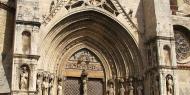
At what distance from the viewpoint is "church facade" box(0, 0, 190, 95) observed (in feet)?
35.7

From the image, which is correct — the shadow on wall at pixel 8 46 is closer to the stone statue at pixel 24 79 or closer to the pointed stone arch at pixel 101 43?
the stone statue at pixel 24 79

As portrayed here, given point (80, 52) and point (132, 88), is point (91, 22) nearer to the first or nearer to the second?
point (80, 52)

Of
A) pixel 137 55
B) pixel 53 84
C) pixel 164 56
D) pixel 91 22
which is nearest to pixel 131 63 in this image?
pixel 137 55

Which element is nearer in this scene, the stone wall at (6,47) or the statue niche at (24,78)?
the statue niche at (24,78)

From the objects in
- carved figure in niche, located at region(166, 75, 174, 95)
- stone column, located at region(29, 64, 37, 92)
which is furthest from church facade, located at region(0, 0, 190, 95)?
stone column, located at region(29, 64, 37, 92)

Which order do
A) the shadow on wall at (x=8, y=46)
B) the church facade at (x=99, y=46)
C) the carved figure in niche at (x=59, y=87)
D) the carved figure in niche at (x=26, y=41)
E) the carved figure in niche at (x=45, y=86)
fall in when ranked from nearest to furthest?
the carved figure in niche at (x=26, y=41) → the shadow on wall at (x=8, y=46) → the carved figure in niche at (x=45, y=86) → the church facade at (x=99, y=46) → the carved figure in niche at (x=59, y=87)

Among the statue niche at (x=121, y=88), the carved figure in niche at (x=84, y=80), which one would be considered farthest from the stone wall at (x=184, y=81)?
the carved figure in niche at (x=84, y=80)

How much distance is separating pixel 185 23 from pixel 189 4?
1088 mm

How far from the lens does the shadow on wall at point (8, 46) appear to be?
10366 millimetres

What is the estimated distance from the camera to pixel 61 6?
11.6m

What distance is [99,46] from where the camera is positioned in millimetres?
12320

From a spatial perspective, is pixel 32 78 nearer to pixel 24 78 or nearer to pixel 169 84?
pixel 24 78

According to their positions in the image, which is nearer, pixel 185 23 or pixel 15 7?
pixel 15 7

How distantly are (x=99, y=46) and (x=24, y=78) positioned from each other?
11.2 ft
